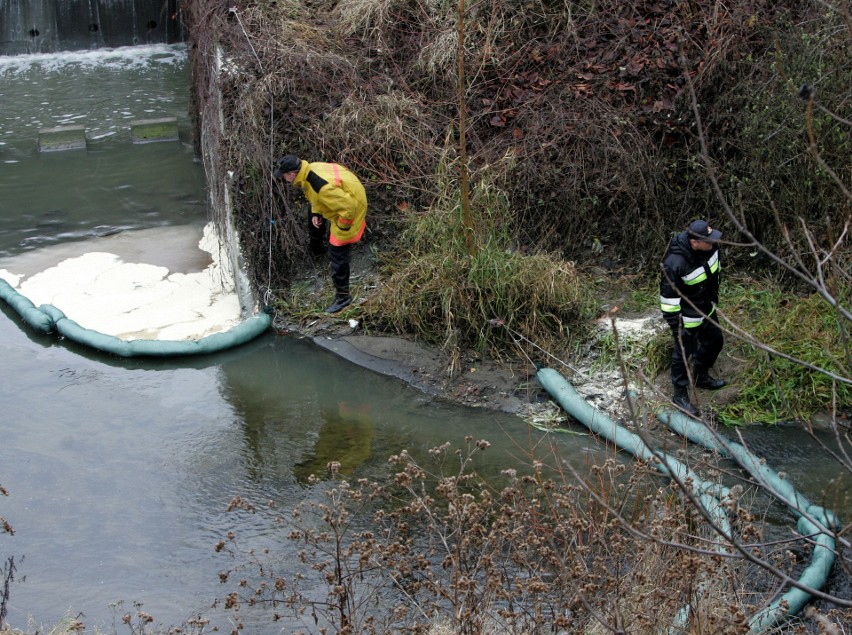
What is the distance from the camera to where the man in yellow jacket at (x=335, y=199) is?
27.6ft

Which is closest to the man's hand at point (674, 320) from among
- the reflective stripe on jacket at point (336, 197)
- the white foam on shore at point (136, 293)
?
→ the reflective stripe on jacket at point (336, 197)

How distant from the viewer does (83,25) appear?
720 inches

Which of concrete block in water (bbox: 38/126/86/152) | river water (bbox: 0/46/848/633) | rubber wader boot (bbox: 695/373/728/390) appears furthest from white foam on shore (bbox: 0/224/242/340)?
rubber wader boot (bbox: 695/373/728/390)

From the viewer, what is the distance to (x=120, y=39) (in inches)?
730

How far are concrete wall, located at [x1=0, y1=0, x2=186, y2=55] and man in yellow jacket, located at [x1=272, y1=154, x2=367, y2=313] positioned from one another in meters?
10.9

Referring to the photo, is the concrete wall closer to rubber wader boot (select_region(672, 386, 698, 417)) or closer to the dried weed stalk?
rubber wader boot (select_region(672, 386, 698, 417))

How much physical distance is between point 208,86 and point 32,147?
4.84 metres

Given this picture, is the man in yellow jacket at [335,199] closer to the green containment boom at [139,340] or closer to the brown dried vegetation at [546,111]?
the brown dried vegetation at [546,111]

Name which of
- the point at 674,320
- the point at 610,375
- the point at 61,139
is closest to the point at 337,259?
the point at 610,375

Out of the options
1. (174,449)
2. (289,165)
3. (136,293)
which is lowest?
(174,449)

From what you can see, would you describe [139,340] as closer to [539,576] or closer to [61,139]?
[539,576]

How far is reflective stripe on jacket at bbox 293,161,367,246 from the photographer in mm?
8430

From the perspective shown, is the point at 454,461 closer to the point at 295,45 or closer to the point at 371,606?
the point at 371,606

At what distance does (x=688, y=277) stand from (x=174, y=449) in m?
4.20
